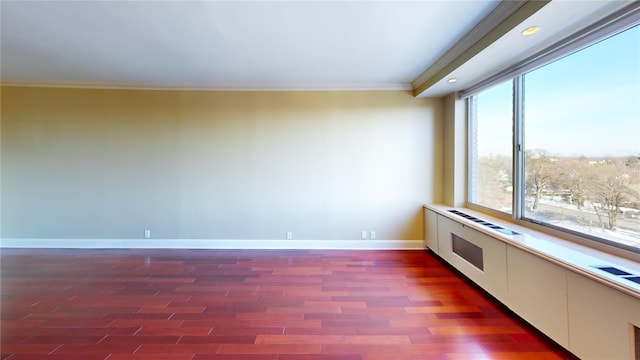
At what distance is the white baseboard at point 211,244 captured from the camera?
13.7ft

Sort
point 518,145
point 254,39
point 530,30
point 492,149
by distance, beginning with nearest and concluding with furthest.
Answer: point 530,30, point 254,39, point 518,145, point 492,149

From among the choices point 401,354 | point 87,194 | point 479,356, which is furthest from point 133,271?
point 479,356

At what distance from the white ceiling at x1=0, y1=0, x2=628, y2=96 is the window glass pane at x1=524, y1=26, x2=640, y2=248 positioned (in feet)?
1.12

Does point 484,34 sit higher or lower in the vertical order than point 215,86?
lower

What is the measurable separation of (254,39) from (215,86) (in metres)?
1.78

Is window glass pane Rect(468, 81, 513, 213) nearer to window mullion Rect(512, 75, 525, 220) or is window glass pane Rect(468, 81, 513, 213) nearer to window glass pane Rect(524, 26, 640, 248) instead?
window mullion Rect(512, 75, 525, 220)

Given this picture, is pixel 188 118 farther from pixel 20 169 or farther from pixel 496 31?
pixel 496 31

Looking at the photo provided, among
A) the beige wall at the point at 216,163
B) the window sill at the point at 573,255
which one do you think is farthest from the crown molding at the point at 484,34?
the window sill at the point at 573,255

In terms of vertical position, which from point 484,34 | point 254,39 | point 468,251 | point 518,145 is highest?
point 254,39

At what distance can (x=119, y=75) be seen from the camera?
379cm

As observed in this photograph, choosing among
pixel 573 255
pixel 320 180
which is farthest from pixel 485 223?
pixel 320 180

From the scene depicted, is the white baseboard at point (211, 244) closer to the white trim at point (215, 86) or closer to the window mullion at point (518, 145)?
the window mullion at point (518, 145)

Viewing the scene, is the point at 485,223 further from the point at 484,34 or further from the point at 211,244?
the point at 211,244

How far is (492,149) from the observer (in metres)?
3.34
